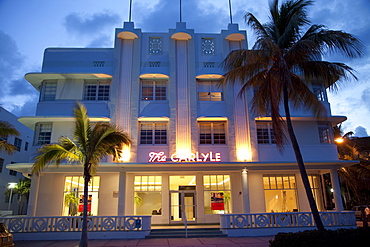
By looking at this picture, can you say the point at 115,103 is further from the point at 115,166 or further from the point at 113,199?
the point at 113,199

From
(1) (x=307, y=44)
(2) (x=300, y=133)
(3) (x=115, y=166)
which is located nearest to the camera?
(1) (x=307, y=44)

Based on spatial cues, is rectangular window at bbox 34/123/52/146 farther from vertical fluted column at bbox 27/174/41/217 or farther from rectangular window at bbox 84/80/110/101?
rectangular window at bbox 84/80/110/101

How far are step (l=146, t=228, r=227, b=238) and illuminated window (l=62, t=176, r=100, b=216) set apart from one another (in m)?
4.81

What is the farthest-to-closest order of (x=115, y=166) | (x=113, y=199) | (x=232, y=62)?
(x=113, y=199)
(x=115, y=166)
(x=232, y=62)

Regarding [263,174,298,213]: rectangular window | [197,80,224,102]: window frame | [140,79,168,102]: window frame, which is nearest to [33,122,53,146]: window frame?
[140,79,168,102]: window frame

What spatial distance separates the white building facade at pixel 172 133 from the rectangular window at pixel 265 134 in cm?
7

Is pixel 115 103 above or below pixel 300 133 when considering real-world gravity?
above

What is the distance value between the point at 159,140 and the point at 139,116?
204 centimetres

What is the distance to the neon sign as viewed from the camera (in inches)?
690

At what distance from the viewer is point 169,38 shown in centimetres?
2075

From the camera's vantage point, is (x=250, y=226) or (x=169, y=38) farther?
(x=169, y=38)

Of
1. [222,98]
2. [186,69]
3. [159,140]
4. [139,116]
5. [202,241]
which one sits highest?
[186,69]

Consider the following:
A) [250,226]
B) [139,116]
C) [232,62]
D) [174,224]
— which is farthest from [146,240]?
[232,62]

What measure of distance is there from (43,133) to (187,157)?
9.48m
